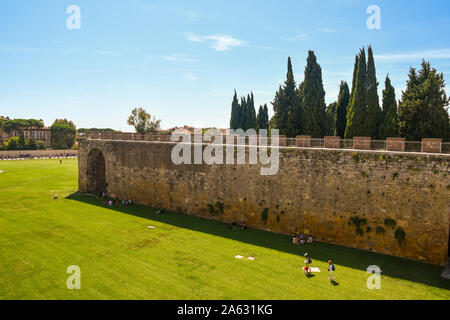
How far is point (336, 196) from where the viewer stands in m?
22.2

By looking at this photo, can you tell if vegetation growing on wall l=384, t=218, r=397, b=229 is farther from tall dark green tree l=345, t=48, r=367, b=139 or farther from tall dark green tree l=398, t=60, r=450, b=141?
tall dark green tree l=345, t=48, r=367, b=139

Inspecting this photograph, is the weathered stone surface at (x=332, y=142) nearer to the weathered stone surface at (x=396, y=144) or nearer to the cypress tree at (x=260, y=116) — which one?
the weathered stone surface at (x=396, y=144)

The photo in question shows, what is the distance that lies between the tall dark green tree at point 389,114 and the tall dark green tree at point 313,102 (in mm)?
6035


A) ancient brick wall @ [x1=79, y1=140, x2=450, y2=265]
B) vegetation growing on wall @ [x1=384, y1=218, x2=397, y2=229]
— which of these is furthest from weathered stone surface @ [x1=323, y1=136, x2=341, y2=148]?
vegetation growing on wall @ [x1=384, y1=218, x2=397, y2=229]

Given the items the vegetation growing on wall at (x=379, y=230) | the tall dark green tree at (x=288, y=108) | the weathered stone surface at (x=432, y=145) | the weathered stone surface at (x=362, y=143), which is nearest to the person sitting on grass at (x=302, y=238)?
the vegetation growing on wall at (x=379, y=230)

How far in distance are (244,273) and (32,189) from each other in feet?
117

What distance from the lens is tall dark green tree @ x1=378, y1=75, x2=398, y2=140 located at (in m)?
27.2

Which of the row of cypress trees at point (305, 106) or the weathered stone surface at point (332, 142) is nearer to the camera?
the weathered stone surface at point (332, 142)

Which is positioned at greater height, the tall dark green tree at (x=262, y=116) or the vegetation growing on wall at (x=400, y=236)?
the tall dark green tree at (x=262, y=116)

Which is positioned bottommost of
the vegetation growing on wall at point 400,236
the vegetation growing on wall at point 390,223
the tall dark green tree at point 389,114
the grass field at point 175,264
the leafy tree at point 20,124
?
the grass field at point 175,264

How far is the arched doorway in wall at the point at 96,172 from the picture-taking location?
133 feet

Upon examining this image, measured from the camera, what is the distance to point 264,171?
2552 cm

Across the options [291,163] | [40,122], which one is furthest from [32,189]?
[40,122]
